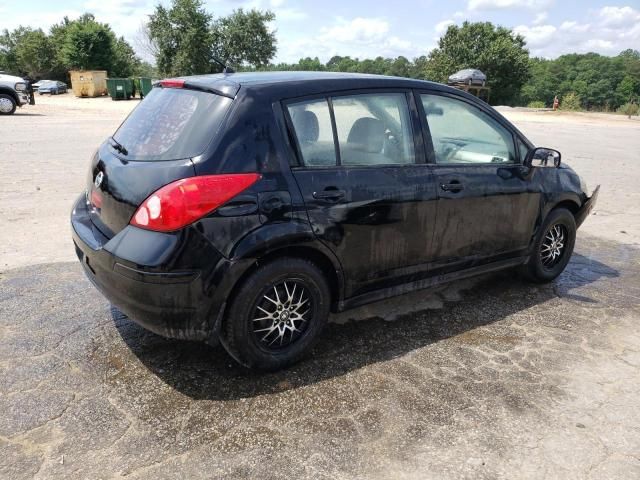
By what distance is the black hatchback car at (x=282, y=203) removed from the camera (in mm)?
2795

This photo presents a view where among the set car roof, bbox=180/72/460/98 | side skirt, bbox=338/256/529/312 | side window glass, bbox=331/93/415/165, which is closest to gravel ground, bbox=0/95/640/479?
side skirt, bbox=338/256/529/312

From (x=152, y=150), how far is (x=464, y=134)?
2.37 m

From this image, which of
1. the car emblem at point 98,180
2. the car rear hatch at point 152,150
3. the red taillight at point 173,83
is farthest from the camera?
the red taillight at point 173,83

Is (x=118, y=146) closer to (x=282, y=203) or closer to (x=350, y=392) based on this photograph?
(x=282, y=203)

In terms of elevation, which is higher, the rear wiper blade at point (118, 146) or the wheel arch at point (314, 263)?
the rear wiper blade at point (118, 146)

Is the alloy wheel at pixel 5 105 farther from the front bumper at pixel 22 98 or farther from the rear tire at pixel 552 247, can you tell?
the rear tire at pixel 552 247

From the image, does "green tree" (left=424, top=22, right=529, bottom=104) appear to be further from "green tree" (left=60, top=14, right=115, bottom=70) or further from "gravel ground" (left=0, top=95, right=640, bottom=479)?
"gravel ground" (left=0, top=95, right=640, bottom=479)

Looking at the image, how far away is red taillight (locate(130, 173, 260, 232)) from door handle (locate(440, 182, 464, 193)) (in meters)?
1.61

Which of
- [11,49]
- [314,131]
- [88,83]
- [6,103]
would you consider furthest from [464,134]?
[11,49]

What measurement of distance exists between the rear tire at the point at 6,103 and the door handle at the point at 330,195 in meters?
20.6

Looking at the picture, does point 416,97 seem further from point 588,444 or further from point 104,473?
point 104,473

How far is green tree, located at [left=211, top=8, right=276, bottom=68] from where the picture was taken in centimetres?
5209

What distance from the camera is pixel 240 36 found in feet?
172

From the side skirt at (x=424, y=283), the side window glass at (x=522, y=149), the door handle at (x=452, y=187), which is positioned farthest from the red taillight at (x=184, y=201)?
the side window glass at (x=522, y=149)
